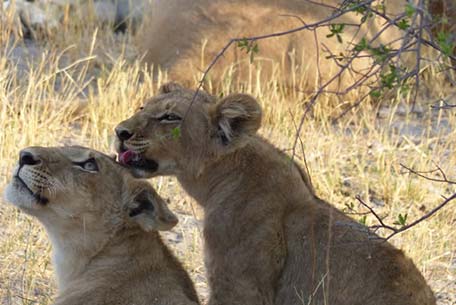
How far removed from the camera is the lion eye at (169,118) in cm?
479

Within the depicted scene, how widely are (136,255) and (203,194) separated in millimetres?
481

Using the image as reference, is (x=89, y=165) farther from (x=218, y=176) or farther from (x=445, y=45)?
(x=445, y=45)

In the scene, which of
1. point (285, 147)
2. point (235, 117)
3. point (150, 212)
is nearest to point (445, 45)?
point (235, 117)

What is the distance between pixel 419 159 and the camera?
7504mm

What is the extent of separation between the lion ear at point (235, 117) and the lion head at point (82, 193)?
444 millimetres

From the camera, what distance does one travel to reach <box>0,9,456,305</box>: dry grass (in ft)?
19.4

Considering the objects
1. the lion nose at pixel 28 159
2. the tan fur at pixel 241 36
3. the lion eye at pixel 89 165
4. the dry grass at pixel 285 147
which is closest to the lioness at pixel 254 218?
the lion eye at pixel 89 165

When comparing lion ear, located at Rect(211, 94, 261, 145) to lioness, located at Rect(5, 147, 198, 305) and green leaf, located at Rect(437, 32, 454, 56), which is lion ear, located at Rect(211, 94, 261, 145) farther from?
green leaf, located at Rect(437, 32, 454, 56)

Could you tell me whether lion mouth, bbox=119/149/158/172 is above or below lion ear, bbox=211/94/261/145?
below

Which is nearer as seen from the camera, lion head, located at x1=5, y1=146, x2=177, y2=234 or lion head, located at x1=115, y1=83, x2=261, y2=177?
lion head, located at x1=5, y1=146, x2=177, y2=234

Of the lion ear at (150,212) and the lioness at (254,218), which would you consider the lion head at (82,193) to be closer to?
the lion ear at (150,212)

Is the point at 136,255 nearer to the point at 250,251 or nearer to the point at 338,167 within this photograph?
the point at 250,251

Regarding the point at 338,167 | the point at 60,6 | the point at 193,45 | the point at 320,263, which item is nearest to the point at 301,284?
the point at 320,263

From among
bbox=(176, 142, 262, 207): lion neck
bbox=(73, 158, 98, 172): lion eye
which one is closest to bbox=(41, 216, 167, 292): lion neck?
bbox=(73, 158, 98, 172): lion eye
